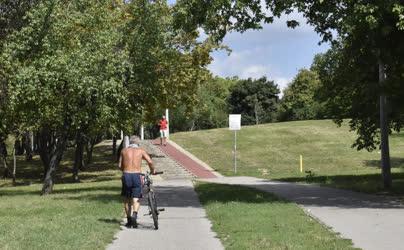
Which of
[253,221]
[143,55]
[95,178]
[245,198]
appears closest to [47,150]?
[95,178]

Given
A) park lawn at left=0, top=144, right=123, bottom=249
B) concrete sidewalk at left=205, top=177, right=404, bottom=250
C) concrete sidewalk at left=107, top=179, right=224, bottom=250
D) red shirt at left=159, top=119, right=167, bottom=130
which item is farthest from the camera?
red shirt at left=159, top=119, right=167, bottom=130

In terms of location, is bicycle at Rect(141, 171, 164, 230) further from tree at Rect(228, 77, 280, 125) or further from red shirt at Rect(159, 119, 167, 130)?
tree at Rect(228, 77, 280, 125)

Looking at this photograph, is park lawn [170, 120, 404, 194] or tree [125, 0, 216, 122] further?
park lawn [170, 120, 404, 194]

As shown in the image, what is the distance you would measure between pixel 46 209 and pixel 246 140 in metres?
39.7

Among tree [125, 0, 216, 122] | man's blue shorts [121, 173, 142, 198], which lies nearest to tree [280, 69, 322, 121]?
tree [125, 0, 216, 122]

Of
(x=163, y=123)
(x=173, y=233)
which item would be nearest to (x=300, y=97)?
(x=163, y=123)

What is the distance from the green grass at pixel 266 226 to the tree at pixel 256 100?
93716mm

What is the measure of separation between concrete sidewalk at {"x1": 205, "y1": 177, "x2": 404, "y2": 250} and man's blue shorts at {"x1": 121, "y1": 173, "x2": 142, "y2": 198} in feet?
12.2

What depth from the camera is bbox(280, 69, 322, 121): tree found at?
3868 inches

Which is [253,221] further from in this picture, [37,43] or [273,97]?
[273,97]

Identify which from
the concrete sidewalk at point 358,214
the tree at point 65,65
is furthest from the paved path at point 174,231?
the tree at point 65,65

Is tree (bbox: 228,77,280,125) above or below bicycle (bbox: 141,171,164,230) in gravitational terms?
above

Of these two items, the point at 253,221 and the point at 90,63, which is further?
the point at 90,63

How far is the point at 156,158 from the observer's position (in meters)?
42.9
